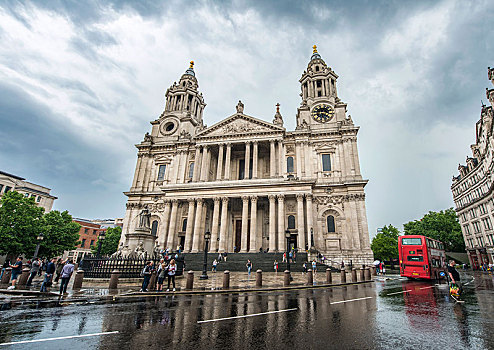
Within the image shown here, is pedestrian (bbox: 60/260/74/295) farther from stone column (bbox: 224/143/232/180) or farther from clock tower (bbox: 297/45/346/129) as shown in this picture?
clock tower (bbox: 297/45/346/129)

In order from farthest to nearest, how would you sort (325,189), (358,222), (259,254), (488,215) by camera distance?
(488,215) < (325,189) < (358,222) < (259,254)

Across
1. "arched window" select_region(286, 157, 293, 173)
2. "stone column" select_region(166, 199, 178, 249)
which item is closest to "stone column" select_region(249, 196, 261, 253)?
"arched window" select_region(286, 157, 293, 173)

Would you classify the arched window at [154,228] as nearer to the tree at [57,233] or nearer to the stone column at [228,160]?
the tree at [57,233]

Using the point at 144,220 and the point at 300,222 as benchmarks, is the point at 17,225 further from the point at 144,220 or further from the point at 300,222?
the point at 300,222

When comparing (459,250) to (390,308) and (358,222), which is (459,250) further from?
(390,308)

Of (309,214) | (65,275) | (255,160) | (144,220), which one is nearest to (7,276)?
(65,275)

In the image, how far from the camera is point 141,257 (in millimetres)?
17469

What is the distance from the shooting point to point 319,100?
148ft

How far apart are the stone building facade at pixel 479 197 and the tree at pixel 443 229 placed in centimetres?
243

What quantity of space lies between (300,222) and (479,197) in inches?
1680

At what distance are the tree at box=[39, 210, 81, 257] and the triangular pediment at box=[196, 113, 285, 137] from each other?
2513cm

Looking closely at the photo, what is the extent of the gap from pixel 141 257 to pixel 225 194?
733 inches

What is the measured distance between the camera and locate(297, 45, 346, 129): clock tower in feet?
141

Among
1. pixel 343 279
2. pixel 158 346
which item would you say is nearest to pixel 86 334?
pixel 158 346
